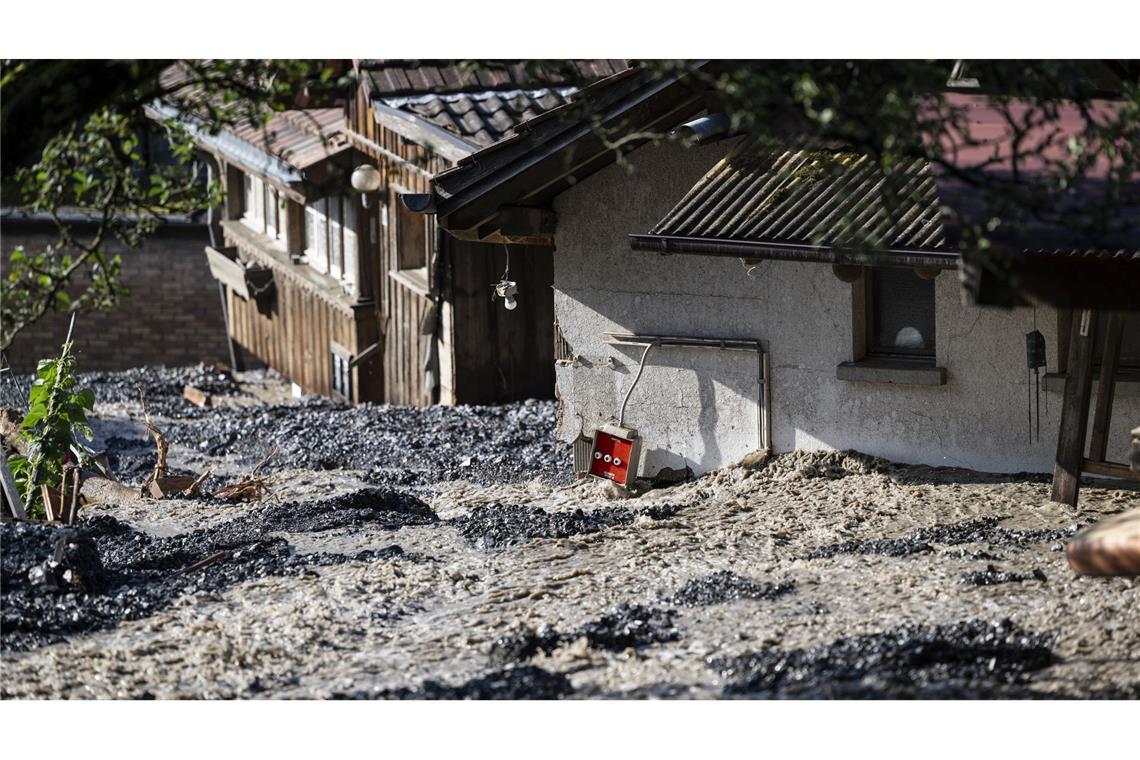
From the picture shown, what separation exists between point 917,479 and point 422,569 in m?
3.63

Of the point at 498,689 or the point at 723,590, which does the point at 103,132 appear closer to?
the point at 498,689

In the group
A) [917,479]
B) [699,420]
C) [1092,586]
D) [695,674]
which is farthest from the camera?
[699,420]

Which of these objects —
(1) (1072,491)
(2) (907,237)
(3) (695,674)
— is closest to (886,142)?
(3) (695,674)

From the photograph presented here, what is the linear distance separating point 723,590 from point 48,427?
5.14 m

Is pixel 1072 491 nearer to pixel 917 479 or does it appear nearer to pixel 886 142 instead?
pixel 917 479

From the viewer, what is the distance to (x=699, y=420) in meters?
11.3

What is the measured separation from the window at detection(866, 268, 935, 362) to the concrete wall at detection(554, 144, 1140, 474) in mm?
247

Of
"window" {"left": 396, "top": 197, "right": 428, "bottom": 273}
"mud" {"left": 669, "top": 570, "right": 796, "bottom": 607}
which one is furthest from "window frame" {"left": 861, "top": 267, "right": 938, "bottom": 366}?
→ "window" {"left": 396, "top": 197, "right": 428, "bottom": 273}

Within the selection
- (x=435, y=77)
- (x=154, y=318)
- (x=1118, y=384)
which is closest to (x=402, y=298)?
(x=435, y=77)

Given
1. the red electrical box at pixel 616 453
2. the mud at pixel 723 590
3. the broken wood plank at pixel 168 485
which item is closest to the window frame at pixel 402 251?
the broken wood plank at pixel 168 485

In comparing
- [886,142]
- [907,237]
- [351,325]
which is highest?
[886,142]

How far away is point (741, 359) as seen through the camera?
1107cm

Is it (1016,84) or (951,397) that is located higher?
(1016,84)

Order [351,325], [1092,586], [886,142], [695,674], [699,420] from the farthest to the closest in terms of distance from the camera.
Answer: [351,325] → [699,420] → [1092,586] → [695,674] → [886,142]
